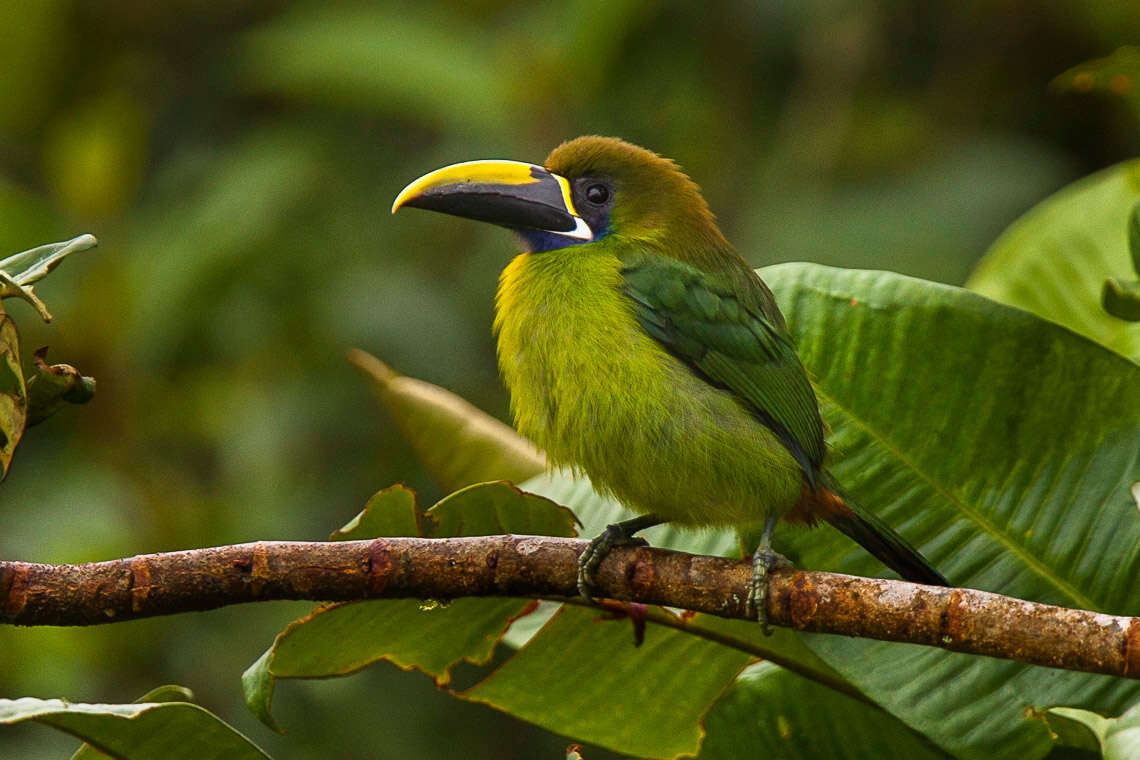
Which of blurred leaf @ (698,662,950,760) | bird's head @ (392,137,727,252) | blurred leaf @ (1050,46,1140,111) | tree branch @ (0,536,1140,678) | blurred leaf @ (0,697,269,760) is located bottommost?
blurred leaf @ (698,662,950,760)

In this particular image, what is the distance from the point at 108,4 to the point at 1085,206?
3.89 m

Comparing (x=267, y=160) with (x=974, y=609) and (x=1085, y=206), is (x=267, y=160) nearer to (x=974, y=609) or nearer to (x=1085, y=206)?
(x=1085, y=206)

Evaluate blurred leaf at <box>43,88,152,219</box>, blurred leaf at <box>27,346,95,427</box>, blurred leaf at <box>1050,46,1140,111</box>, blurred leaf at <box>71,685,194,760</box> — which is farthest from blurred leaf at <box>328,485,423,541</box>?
blurred leaf at <box>43,88,152,219</box>

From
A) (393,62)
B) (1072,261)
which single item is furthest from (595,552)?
(393,62)

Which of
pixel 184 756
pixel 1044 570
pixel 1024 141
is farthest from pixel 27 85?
pixel 1044 570

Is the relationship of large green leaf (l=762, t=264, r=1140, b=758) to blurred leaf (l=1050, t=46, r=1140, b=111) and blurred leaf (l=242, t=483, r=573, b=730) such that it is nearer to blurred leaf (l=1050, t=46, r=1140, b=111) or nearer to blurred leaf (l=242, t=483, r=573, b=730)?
blurred leaf (l=242, t=483, r=573, b=730)

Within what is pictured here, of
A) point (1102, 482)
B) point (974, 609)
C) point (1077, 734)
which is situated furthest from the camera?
point (1102, 482)

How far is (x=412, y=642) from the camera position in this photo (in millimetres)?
2070

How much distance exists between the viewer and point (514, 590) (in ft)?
6.07

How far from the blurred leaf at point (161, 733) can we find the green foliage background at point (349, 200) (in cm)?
186

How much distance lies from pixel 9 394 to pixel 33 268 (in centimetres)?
20

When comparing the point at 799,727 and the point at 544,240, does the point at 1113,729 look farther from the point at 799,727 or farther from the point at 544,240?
the point at 544,240

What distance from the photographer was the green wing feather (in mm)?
2289

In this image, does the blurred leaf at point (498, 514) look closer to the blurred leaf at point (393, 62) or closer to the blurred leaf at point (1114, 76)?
the blurred leaf at point (1114, 76)
